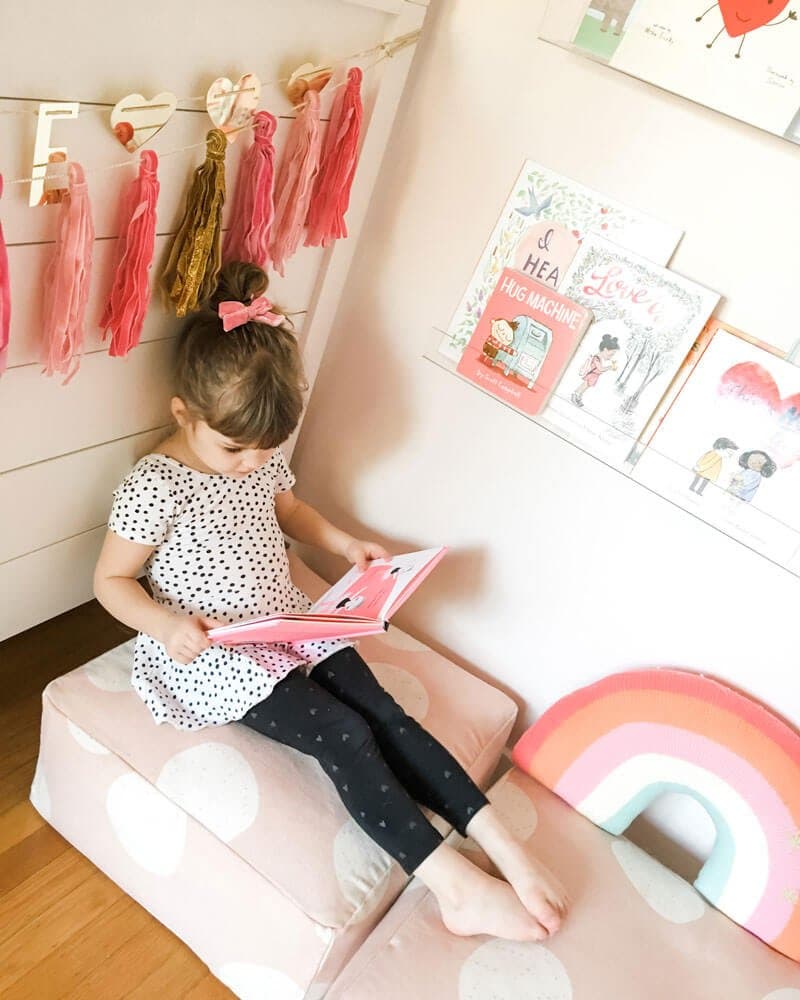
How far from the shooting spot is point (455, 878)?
1056 millimetres

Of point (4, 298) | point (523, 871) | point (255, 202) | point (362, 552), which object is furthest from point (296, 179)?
point (523, 871)

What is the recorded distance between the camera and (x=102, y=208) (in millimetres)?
904

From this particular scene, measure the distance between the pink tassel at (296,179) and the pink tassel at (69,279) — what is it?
0.97 ft

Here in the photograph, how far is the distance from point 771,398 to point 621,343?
7.7 inches

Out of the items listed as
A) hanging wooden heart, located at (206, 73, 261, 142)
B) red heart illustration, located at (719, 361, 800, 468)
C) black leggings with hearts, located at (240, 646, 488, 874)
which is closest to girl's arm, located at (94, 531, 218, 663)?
black leggings with hearts, located at (240, 646, 488, 874)

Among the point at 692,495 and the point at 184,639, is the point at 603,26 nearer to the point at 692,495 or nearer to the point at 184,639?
the point at 692,495

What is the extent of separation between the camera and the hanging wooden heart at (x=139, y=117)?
841mm

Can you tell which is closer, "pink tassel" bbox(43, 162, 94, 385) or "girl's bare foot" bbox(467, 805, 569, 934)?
"pink tassel" bbox(43, 162, 94, 385)

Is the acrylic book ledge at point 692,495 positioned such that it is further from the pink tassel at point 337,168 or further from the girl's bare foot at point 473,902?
the girl's bare foot at point 473,902

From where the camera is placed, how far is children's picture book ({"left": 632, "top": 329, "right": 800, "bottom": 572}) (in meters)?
1.10

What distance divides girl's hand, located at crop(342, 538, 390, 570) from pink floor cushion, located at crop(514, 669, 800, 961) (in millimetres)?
354

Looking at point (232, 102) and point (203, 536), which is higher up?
point (232, 102)

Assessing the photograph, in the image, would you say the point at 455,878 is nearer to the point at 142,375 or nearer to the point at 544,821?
the point at 544,821

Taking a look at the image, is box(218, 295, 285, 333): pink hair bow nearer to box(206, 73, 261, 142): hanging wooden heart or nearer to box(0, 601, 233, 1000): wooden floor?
box(206, 73, 261, 142): hanging wooden heart
